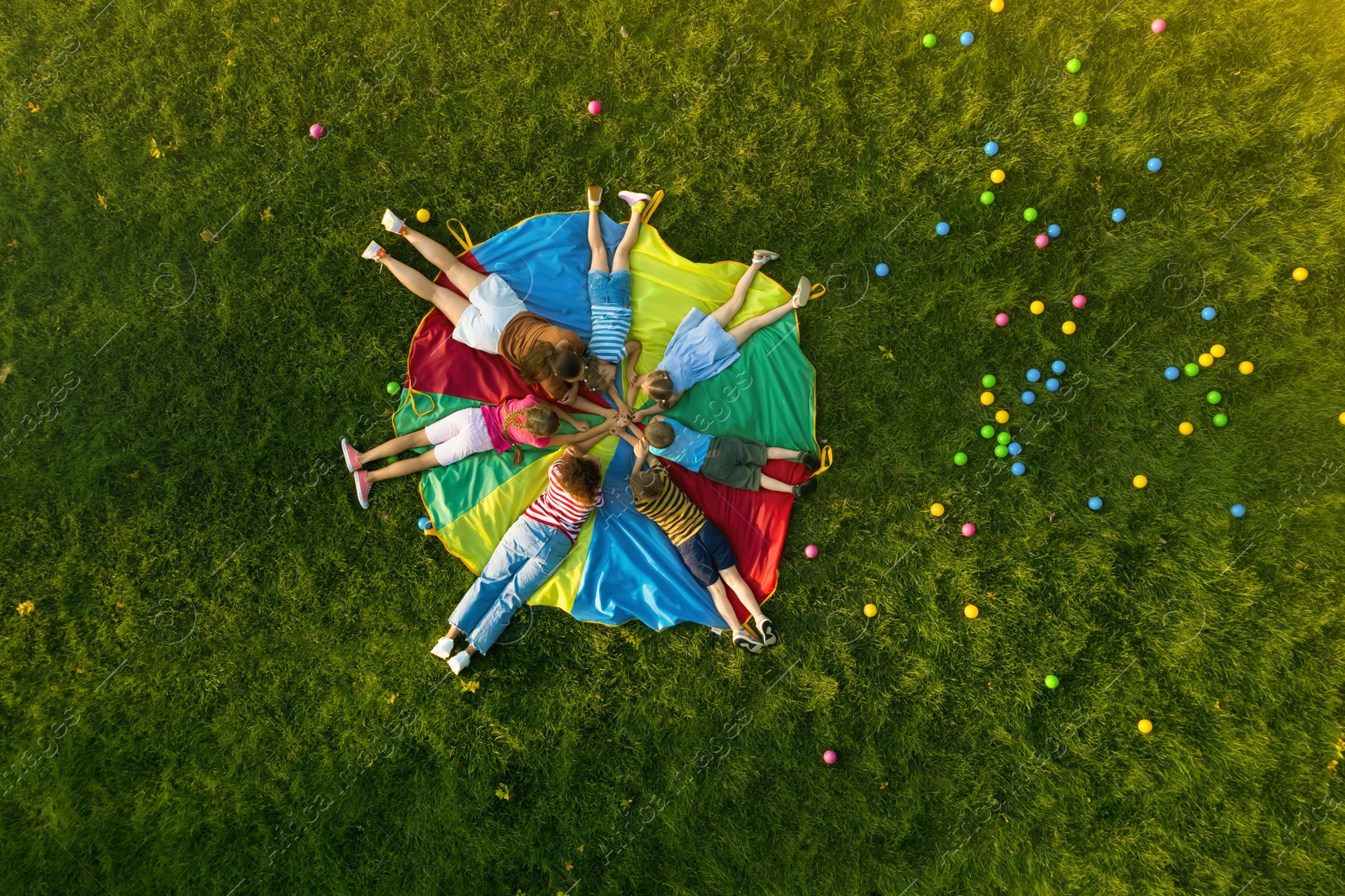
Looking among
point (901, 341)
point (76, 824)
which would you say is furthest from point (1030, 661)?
point (76, 824)

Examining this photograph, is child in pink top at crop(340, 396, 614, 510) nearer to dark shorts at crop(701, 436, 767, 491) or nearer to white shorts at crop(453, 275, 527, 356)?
white shorts at crop(453, 275, 527, 356)

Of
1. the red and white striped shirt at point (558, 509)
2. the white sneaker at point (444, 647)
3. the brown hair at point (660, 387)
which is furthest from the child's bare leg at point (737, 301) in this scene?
the white sneaker at point (444, 647)

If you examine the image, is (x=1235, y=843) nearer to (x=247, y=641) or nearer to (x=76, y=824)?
(x=247, y=641)

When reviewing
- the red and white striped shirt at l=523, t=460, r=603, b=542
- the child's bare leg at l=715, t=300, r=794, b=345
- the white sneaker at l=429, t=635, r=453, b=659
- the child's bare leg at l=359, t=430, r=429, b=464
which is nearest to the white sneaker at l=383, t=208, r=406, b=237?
the child's bare leg at l=359, t=430, r=429, b=464

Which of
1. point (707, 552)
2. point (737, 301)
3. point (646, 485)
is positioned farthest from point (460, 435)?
point (737, 301)

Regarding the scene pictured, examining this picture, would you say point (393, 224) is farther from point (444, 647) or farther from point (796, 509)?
point (796, 509)
